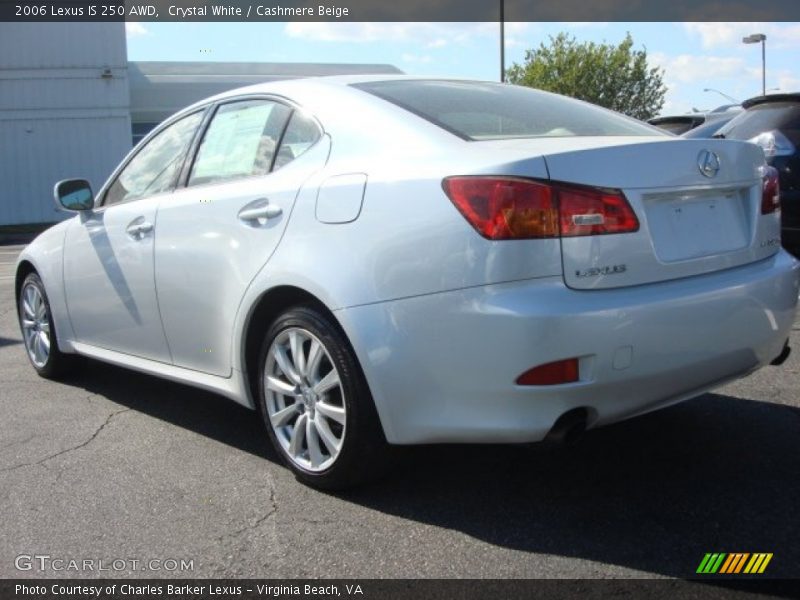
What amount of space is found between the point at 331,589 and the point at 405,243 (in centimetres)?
115

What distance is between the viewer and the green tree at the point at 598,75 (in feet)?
150

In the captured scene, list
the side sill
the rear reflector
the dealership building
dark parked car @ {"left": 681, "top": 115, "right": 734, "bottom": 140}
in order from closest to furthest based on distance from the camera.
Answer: the rear reflector
the side sill
dark parked car @ {"left": 681, "top": 115, "right": 734, "bottom": 140}
the dealership building

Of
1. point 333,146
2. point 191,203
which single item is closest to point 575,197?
point 333,146

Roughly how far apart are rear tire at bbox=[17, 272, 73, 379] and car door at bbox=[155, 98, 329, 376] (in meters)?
1.60

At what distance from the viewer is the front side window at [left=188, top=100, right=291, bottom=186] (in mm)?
4031


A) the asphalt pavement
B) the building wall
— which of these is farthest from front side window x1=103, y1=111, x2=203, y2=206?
the building wall

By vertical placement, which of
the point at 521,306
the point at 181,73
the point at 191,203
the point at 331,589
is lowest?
the point at 331,589

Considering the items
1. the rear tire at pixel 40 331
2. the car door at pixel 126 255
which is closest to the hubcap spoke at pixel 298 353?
the car door at pixel 126 255

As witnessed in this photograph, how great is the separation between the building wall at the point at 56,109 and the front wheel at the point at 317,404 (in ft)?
81.5

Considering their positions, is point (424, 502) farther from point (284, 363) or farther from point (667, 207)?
point (667, 207)

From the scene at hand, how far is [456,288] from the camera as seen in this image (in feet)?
10.1

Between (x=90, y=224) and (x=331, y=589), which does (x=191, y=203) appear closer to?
(x=90, y=224)

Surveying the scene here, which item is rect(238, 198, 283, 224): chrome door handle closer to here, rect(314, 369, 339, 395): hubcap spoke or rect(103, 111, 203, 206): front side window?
rect(314, 369, 339, 395): hubcap spoke

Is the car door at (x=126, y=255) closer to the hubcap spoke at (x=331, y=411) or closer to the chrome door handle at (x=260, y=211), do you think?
the chrome door handle at (x=260, y=211)
